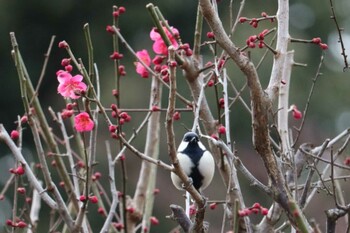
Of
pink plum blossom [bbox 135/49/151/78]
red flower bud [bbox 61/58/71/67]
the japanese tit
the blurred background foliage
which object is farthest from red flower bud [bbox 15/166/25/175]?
the blurred background foliage

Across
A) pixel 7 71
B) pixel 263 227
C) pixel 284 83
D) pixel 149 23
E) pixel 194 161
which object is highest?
pixel 149 23

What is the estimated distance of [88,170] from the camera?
9.54 ft

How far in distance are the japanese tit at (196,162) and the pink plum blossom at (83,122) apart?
44cm

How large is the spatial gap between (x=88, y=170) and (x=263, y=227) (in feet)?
2.28

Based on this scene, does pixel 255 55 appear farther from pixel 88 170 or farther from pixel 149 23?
pixel 88 170

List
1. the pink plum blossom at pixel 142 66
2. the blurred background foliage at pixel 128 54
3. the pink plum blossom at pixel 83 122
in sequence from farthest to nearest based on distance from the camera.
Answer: the blurred background foliage at pixel 128 54 < the pink plum blossom at pixel 142 66 < the pink plum blossom at pixel 83 122

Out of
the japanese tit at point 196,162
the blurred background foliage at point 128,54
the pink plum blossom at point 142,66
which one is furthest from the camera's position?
the blurred background foliage at point 128,54

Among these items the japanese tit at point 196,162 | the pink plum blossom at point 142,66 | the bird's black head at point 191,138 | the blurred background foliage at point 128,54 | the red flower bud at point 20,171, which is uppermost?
the blurred background foliage at point 128,54

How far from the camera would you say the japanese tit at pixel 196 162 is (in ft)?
11.2

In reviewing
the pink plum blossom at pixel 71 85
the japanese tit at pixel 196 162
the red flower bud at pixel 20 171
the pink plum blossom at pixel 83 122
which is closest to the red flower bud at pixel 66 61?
the pink plum blossom at pixel 71 85

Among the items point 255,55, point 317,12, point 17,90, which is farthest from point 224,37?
point 317,12

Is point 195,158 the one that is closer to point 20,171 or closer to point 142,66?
point 142,66

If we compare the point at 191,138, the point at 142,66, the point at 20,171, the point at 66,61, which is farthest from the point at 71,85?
the point at 142,66

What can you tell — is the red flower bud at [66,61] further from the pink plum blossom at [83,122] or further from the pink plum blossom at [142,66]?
the pink plum blossom at [142,66]
